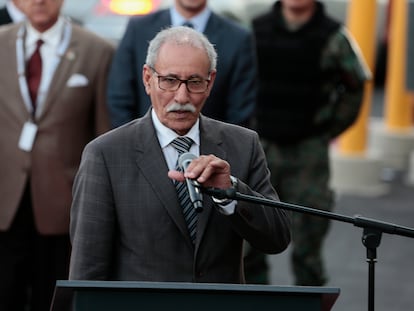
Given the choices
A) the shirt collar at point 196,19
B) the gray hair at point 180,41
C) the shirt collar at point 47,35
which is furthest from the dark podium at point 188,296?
the shirt collar at point 196,19

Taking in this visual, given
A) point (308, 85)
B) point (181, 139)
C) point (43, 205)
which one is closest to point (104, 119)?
point (43, 205)

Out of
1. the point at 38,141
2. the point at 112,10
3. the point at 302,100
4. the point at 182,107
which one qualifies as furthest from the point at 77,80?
the point at 112,10

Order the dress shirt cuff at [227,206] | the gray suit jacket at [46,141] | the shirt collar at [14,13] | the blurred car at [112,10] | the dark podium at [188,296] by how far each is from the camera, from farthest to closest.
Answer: the blurred car at [112,10]
the shirt collar at [14,13]
the gray suit jacket at [46,141]
the dress shirt cuff at [227,206]
the dark podium at [188,296]

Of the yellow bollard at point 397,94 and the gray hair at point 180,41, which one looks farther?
the yellow bollard at point 397,94

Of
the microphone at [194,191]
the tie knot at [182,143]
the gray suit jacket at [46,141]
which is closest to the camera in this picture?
→ the microphone at [194,191]

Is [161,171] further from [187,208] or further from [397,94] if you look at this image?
[397,94]

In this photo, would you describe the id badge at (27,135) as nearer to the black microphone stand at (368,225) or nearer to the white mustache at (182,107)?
the white mustache at (182,107)

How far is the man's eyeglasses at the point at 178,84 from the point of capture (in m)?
4.20

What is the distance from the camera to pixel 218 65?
21.9ft

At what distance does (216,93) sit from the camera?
261 inches

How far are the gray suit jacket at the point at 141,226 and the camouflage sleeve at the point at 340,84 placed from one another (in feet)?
11.7

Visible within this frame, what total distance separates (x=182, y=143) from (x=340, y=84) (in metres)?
3.79

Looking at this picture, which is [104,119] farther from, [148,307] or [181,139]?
[148,307]

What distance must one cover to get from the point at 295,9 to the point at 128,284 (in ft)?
14.9
